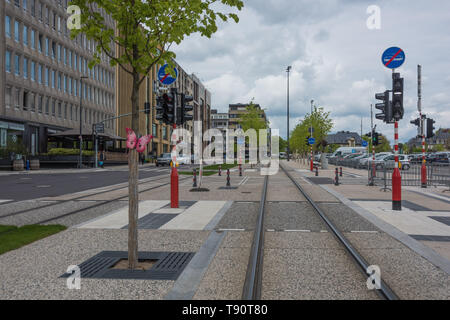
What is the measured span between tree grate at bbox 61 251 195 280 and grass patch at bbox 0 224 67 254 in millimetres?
1568

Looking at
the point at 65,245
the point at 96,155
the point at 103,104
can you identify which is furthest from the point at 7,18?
the point at 65,245

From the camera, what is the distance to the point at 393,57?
10773 mm

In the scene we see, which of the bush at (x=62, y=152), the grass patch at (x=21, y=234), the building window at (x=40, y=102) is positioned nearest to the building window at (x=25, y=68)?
the building window at (x=40, y=102)

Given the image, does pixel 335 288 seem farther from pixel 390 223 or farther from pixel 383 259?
pixel 390 223

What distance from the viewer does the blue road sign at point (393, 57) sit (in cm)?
1069

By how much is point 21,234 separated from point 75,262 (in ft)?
7.60

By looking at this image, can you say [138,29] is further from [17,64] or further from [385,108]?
[17,64]

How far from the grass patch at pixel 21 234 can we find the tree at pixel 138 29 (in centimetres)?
227

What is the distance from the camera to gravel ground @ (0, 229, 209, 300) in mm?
4039

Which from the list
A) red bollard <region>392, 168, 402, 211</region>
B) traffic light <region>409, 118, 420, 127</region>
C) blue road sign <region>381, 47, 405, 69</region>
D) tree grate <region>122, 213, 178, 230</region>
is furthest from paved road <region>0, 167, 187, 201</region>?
traffic light <region>409, 118, 420, 127</region>

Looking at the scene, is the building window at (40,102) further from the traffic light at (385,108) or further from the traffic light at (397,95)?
the traffic light at (397,95)

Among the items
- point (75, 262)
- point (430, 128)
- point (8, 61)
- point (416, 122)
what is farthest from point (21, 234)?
point (8, 61)

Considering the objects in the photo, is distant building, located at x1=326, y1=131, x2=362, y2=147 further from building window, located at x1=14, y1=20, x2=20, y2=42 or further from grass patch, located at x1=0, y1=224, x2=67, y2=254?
grass patch, located at x1=0, y1=224, x2=67, y2=254

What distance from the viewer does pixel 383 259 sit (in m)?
5.44
